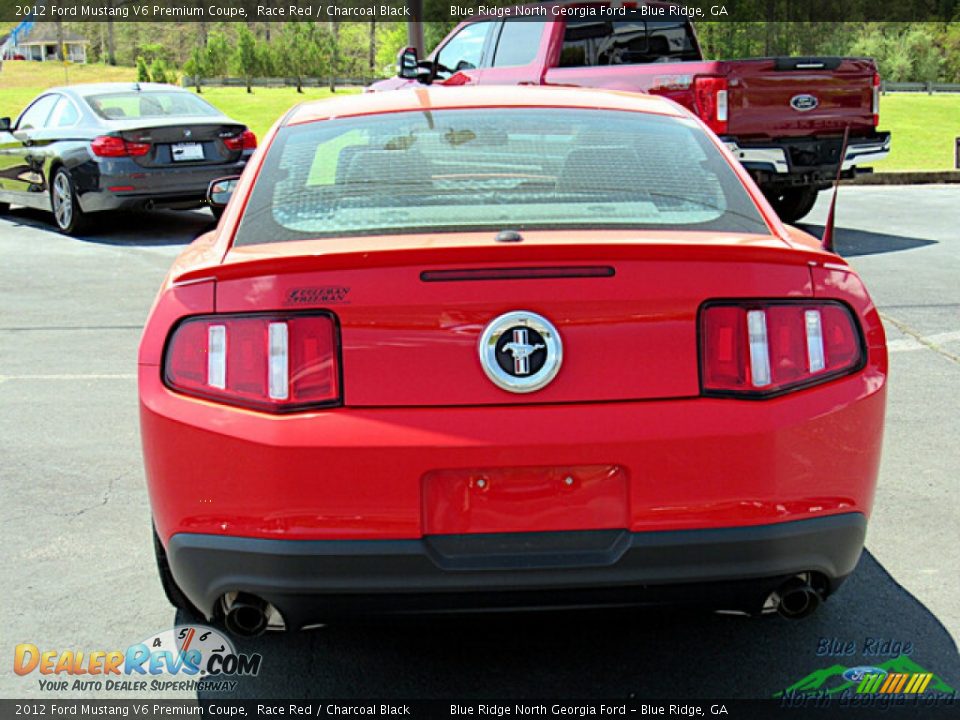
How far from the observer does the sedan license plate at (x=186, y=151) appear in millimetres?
11984

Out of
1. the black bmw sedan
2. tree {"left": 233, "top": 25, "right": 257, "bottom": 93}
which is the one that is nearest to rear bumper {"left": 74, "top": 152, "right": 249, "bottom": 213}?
the black bmw sedan

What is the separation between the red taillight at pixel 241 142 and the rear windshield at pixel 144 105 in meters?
0.54

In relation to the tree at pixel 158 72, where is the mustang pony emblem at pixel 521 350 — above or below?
above

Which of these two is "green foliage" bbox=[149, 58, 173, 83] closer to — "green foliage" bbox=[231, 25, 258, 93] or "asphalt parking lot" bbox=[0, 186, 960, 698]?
"green foliage" bbox=[231, 25, 258, 93]

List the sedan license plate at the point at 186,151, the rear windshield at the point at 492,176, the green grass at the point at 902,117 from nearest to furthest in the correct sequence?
the rear windshield at the point at 492,176, the sedan license plate at the point at 186,151, the green grass at the point at 902,117

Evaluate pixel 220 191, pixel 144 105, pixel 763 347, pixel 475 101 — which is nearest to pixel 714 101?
pixel 144 105

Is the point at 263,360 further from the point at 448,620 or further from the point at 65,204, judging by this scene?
the point at 65,204

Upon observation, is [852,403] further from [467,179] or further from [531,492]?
[467,179]

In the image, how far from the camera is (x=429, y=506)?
281 centimetres

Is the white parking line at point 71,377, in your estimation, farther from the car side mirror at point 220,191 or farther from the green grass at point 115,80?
the green grass at point 115,80

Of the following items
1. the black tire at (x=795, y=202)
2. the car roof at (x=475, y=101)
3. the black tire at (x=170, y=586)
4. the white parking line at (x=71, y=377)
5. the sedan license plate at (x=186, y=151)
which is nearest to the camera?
the black tire at (x=170, y=586)

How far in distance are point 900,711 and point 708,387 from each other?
3.43 ft

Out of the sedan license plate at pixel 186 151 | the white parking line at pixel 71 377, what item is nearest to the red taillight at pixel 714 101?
the sedan license plate at pixel 186 151

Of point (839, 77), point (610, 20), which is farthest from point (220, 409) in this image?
point (610, 20)
